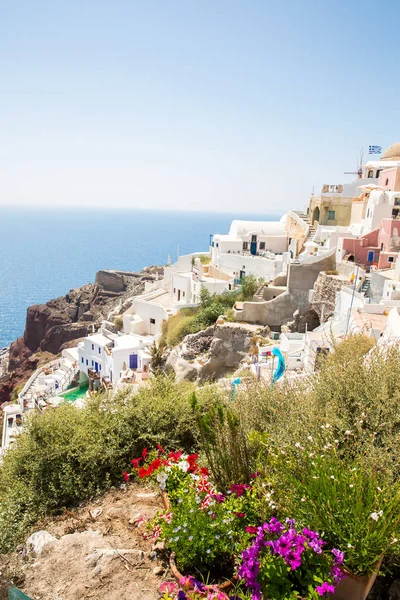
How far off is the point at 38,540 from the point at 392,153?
43662mm

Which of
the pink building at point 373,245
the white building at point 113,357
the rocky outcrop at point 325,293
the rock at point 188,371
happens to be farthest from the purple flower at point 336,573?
the pink building at point 373,245

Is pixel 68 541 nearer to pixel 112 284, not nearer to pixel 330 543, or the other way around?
pixel 330 543

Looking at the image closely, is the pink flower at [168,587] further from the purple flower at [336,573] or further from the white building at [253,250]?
the white building at [253,250]

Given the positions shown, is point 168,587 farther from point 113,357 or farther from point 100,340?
point 100,340

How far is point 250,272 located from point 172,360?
1117 cm

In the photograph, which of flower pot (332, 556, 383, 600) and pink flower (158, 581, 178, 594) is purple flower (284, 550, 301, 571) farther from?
pink flower (158, 581, 178, 594)

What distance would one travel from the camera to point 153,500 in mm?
6605

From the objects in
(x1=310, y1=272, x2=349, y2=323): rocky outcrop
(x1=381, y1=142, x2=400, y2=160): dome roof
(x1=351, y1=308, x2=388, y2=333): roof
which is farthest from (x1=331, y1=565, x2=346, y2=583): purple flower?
(x1=381, y1=142, x2=400, y2=160): dome roof

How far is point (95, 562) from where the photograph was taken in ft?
16.5

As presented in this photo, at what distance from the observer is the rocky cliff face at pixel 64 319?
165 ft

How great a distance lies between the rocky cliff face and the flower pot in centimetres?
4547

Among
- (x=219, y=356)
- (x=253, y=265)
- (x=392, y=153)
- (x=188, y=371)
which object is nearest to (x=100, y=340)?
(x=188, y=371)

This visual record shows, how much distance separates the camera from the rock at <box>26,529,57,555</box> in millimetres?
5661

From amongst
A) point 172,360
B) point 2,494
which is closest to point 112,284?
point 172,360
